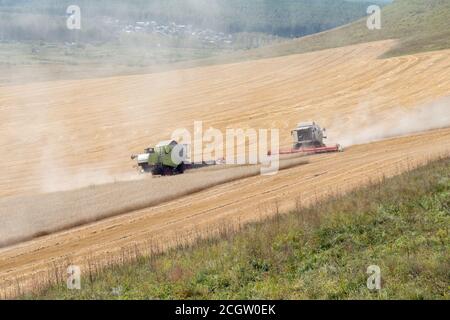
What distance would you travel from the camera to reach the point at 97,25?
14500cm

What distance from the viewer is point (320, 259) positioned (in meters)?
13.7

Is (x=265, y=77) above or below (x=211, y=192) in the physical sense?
above

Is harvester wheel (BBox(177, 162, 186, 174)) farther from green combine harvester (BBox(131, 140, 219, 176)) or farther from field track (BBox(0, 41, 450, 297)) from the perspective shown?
field track (BBox(0, 41, 450, 297))

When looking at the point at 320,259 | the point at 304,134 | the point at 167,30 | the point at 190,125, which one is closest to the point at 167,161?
the point at 304,134

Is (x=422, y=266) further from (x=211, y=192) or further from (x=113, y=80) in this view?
(x=113, y=80)

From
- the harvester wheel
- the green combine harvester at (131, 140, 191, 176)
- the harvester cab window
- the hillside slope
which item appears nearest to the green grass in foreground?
the green combine harvester at (131, 140, 191, 176)

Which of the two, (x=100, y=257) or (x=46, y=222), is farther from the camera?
(x=46, y=222)

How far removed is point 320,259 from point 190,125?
131ft

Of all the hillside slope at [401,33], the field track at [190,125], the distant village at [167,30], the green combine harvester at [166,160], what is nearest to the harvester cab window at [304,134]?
the field track at [190,125]

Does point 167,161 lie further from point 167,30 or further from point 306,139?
point 167,30

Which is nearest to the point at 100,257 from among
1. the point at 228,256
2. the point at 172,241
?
the point at 172,241

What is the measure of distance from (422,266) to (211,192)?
18.4 metres

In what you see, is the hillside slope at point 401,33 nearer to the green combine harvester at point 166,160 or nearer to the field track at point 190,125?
the field track at point 190,125

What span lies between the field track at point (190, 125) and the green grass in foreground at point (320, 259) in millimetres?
3724
